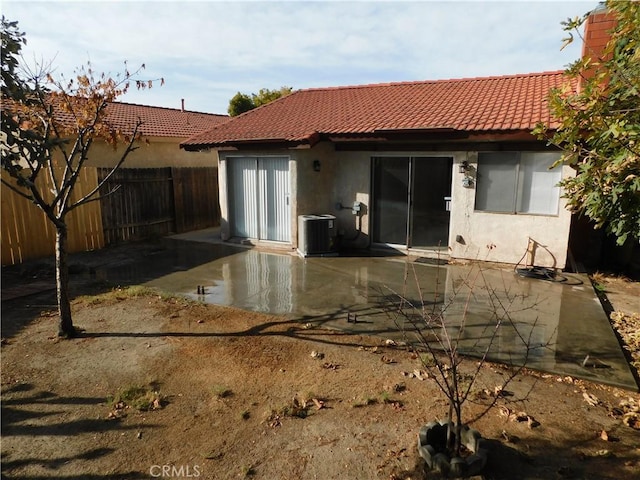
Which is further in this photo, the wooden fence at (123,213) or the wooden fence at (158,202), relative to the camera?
the wooden fence at (158,202)

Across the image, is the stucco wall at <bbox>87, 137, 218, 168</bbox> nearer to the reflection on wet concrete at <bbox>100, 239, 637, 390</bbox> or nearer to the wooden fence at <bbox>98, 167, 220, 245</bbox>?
the wooden fence at <bbox>98, 167, 220, 245</bbox>

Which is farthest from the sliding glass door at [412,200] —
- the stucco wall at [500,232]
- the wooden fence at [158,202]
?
the wooden fence at [158,202]

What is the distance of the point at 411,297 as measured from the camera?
743 centimetres

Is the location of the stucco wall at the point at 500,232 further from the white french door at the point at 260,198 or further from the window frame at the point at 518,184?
the white french door at the point at 260,198

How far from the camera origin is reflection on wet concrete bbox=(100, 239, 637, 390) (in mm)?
5312

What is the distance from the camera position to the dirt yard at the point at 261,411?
11.0ft

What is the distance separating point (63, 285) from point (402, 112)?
29.2 feet

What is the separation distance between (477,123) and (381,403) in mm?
7114

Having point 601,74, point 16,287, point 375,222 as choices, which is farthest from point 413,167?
point 16,287

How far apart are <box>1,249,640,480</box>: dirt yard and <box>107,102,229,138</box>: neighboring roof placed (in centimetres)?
999

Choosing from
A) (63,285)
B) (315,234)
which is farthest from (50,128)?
(315,234)

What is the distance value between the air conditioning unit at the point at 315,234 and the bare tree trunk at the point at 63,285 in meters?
5.71

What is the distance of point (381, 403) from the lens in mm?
4156

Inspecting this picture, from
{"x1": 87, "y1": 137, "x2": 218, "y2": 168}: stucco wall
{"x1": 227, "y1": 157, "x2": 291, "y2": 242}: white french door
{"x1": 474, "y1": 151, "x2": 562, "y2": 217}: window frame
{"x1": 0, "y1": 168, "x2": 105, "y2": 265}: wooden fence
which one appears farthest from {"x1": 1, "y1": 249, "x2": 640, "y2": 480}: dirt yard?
{"x1": 87, "y1": 137, "x2": 218, "y2": 168}: stucco wall
